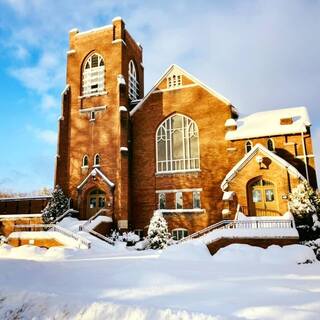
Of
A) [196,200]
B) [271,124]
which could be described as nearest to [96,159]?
[196,200]

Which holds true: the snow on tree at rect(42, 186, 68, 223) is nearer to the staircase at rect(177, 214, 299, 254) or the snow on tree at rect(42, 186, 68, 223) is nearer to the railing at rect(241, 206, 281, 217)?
the staircase at rect(177, 214, 299, 254)

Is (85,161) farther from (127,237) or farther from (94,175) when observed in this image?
(127,237)

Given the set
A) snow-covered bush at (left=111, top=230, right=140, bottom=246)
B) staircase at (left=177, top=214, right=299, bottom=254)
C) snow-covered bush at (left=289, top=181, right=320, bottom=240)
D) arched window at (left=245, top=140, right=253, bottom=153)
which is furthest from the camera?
arched window at (left=245, top=140, right=253, bottom=153)

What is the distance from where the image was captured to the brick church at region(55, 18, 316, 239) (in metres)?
24.4

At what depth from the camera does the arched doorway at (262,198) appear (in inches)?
873

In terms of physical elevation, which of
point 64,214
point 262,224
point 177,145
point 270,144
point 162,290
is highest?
point 177,145

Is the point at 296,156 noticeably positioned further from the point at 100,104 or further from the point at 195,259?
the point at 100,104

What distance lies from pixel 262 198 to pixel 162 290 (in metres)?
15.6

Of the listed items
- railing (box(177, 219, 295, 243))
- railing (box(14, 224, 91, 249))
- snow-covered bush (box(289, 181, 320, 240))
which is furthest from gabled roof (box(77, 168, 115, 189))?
snow-covered bush (box(289, 181, 320, 240))

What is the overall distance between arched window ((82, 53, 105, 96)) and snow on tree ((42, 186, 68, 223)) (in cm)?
1026

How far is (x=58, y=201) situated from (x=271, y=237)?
60.3 ft

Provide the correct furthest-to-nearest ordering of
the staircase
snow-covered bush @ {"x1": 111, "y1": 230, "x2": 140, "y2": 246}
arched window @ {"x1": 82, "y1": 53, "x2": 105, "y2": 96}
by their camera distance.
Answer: arched window @ {"x1": 82, "y1": 53, "x2": 105, "y2": 96}, snow-covered bush @ {"x1": 111, "y1": 230, "x2": 140, "y2": 246}, the staircase

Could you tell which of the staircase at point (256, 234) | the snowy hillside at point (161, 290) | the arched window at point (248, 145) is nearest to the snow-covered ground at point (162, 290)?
the snowy hillside at point (161, 290)

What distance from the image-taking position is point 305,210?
18906 millimetres
